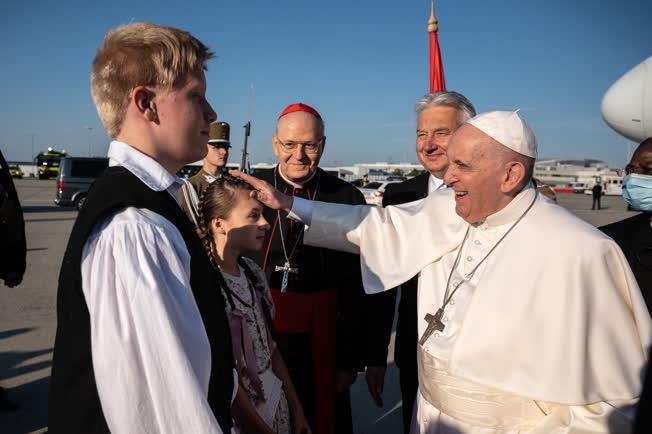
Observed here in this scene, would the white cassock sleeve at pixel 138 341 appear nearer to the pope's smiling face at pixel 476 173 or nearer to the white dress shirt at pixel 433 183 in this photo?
the pope's smiling face at pixel 476 173

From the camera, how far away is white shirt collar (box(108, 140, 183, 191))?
1.12m

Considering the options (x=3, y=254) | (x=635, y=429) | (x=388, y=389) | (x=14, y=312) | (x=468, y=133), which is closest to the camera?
(x=635, y=429)

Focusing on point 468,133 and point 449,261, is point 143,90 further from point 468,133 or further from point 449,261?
point 449,261

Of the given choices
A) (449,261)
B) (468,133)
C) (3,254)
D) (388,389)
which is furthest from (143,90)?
(388,389)

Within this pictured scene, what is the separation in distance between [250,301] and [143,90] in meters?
1.18

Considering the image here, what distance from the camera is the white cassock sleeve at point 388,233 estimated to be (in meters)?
2.19

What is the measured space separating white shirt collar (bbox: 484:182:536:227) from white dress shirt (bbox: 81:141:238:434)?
1.45 meters

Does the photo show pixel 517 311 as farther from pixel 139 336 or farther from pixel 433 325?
pixel 139 336

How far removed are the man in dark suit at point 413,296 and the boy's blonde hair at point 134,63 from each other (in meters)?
1.92

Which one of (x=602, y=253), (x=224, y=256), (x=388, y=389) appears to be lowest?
(x=388, y=389)

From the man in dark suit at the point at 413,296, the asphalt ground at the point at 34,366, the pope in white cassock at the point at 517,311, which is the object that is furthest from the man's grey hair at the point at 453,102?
the asphalt ground at the point at 34,366

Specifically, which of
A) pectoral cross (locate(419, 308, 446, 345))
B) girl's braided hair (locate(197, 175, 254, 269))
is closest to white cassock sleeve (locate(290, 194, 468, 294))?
pectoral cross (locate(419, 308, 446, 345))

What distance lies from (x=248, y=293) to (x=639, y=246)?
243cm

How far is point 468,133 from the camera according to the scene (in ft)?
6.42
